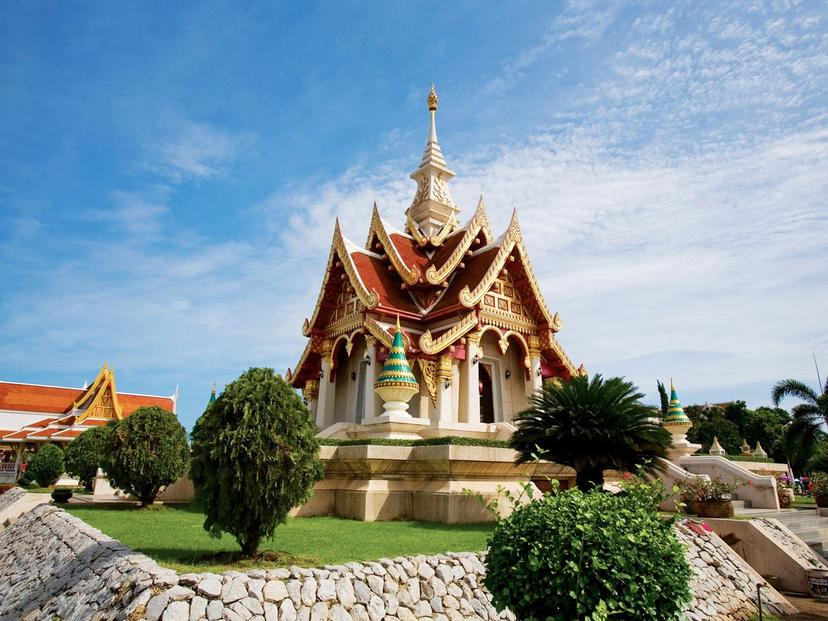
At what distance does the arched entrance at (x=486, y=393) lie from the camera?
17.7 meters

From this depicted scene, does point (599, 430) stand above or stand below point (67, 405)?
below

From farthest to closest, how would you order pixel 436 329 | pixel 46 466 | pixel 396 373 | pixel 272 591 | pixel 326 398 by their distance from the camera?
pixel 46 466
pixel 326 398
pixel 436 329
pixel 396 373
pixel 272 591

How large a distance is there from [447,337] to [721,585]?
340 inches

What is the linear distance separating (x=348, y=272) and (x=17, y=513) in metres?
11.3

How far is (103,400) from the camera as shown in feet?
116

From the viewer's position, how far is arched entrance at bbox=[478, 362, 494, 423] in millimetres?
17719

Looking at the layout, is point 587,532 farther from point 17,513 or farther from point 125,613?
point 17,513

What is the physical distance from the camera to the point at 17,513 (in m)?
15.8

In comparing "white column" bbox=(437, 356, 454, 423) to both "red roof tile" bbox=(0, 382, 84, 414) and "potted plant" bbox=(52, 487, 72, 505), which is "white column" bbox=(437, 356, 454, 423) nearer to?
"potted plant" bbox=(52, 487, 72, 505)

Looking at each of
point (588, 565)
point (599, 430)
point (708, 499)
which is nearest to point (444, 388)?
point (599, 430)

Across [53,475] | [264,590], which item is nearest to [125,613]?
[264,590]

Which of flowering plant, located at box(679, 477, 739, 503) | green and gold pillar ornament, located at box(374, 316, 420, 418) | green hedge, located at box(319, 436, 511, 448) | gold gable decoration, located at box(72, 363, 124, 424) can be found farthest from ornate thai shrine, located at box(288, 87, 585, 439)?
gold gable decoration, located at box(72, 363, 124, 424)

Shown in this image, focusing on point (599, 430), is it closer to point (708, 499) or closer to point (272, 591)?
point (708, 499)

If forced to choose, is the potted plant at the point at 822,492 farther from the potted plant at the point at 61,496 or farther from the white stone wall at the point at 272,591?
the potted plant at the point at 61,496
